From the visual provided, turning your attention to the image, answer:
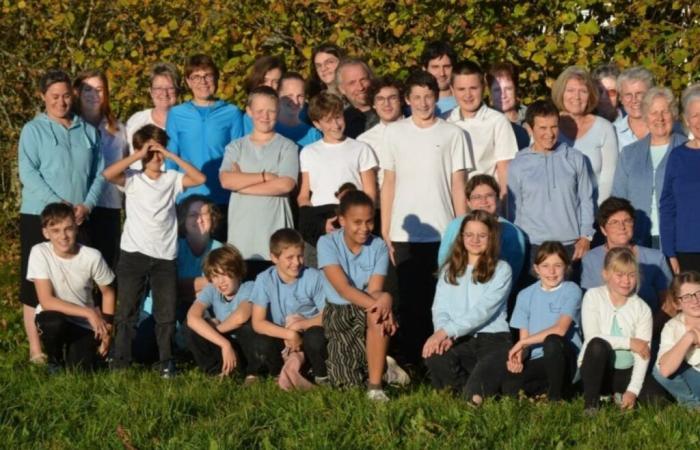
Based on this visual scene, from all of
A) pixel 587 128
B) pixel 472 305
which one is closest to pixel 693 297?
pixel 472 305

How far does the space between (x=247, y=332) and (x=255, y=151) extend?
4.12 ft

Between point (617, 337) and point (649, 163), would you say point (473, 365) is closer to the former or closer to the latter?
point (617, 337)

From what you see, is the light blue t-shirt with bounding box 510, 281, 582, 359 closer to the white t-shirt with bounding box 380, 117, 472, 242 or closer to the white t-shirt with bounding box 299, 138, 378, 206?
the white t-shirt with bounding box 380, 117, 472, 242

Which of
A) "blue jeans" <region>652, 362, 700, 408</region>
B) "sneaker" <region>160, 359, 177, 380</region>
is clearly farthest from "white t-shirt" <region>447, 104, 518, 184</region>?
"sneaker" <region>160, 359, 177, 380</region>

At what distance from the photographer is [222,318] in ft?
32.1

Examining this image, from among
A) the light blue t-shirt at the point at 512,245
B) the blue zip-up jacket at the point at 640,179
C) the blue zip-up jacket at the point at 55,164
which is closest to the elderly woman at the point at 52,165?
the blue zip-up jacket at the point at 55,164

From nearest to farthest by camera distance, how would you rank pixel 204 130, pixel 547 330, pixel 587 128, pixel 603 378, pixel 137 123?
pixel 603 378
pixel 547 330
pixel 587 128
pixel 204 130
pixel 137 123

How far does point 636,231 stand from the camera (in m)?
9.80

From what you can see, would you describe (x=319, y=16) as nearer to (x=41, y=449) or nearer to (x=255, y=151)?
(x=255, y=151)

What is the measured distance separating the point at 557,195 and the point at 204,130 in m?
2.56

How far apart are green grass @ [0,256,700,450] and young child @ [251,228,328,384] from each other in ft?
1.86

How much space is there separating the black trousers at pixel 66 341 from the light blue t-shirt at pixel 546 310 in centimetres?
274

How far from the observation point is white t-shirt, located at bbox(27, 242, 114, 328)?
31.8 feet

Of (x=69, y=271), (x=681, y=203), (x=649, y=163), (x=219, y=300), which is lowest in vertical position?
(x=219, y=300)
